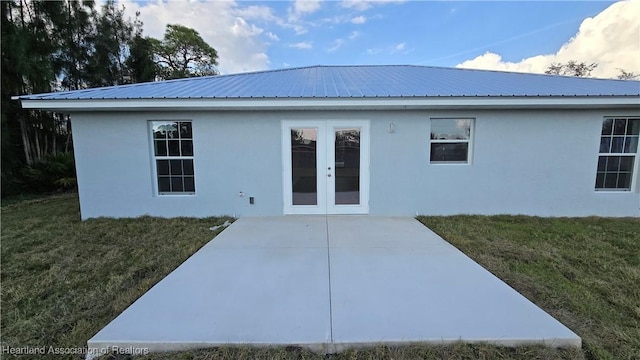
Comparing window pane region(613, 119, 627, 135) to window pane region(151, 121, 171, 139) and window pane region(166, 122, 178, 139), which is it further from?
window pane region(151, 121, 171, 139)

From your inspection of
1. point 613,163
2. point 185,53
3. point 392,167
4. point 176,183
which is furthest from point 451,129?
point 185,53

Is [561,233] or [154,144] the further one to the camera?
[154,144]

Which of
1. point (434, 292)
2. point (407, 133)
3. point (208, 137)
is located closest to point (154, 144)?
point (208, 137)

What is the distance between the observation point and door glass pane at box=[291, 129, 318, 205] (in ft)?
19.4

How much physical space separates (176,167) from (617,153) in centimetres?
991

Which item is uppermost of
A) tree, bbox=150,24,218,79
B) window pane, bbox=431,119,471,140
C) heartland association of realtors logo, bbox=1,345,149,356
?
tree, bbox=150,24,218,79

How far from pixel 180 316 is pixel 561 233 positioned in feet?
20.5

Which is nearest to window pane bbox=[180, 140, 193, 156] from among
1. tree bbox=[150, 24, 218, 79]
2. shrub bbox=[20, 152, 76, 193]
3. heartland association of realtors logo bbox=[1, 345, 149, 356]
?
heartland association of realtors logo bbox=[1, 345, 149, 356]

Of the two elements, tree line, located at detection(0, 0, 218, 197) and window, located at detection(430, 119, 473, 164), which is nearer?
window, located at detection(430, 119, 473, 164)

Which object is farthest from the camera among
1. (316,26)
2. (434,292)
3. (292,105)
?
(316,26)

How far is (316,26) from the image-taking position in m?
12.6

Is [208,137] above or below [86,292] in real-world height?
above

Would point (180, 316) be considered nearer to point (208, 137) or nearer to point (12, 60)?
point (208, 137)

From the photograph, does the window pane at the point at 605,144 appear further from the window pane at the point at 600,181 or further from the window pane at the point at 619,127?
the window pane at the point at 600,181
